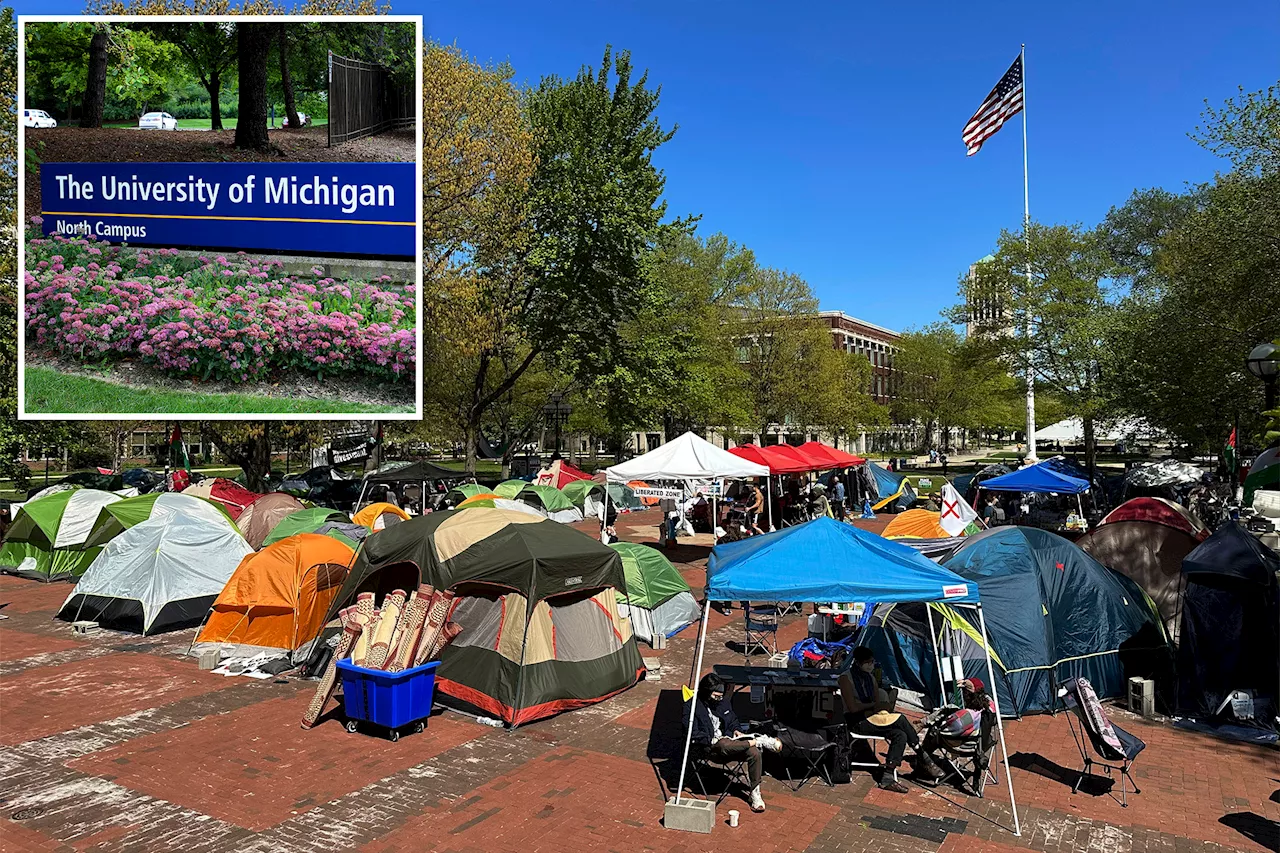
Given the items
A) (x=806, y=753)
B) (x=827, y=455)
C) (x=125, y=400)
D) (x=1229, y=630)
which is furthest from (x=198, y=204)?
(x=827, y=455)

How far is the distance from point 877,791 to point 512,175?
27437 mm

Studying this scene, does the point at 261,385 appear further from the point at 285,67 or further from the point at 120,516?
the point at 285,67

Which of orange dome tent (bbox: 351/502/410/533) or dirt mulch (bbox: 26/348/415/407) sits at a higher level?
dirt mulch (bbox: 26/348/415/407)

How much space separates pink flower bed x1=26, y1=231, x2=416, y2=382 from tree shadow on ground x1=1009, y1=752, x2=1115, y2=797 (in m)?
13.9

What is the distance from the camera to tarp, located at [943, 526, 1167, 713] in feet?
31.9

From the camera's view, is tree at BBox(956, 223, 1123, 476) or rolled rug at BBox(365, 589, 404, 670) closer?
rolled rug at BBox(365, 589, 404, 670)

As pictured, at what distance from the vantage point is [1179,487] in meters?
26.1

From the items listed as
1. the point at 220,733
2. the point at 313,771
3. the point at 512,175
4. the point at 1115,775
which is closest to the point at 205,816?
the point at 313,771

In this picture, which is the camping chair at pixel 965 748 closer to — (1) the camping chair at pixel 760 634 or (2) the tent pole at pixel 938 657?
(2) the tent pole at pixel 938 657

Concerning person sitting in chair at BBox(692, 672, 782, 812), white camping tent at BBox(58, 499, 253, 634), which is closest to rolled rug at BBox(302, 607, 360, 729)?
person sitting in chair at BBox(692, 672, 782, 812)

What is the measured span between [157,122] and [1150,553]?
66.5ft

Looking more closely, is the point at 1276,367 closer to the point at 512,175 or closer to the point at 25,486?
the point at 512,175

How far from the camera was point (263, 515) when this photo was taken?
771 inches

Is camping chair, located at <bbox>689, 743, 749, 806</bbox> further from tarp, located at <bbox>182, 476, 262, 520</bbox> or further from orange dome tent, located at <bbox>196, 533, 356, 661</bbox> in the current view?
tarp, located at <bbox>182, 476, 262, 520</bbox>
